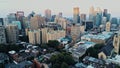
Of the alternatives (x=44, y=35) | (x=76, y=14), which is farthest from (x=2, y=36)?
(x=76, y=14)

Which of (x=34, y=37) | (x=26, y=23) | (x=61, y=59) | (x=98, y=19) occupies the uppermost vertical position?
(x=98, y=19)

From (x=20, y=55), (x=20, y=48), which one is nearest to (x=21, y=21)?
(x=20, y=48)

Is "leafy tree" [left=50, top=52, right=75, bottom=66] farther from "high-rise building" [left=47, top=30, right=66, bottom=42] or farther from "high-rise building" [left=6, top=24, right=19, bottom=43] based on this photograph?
"high-rise building" [left=6, top=24, right=19, bottom=43]

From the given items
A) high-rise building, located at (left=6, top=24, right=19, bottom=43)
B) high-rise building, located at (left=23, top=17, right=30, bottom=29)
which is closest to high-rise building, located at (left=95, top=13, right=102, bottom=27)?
high-rise building, located at (left=23, top=17, right=30, bottom=29)

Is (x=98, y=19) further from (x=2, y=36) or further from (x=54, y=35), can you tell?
(x=2, y=36)

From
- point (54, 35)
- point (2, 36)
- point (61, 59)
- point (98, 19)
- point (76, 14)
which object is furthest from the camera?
point (76, 14)

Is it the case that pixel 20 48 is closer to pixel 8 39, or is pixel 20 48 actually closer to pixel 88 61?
pixel 8 39

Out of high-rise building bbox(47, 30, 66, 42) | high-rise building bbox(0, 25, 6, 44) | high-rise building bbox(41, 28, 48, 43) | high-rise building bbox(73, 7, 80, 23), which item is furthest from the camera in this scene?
high-rise building bbox(73, 7, 80, 23)

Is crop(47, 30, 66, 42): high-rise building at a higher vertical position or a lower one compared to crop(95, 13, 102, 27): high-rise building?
lower

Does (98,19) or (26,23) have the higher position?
(98,19)

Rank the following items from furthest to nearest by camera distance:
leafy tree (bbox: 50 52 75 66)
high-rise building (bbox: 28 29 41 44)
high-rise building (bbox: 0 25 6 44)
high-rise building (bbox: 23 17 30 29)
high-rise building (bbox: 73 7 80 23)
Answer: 1. high-rise building (bbox: 73 7 80 23)
2. high-rise building (bbox: 23 17 30 29)
3. high-rise building (bbox: 28 29 41 44)
4. high-rise building (bbox: 0 25 6 44)
5. leafy tree (bbox: 50 52 75 66)

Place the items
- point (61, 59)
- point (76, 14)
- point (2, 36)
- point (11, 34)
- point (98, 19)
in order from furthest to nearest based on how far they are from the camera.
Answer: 1. point (76, 14)
2. point (98, 19)
3. point (11, 34)
4. point (2, 36)
5. point (61, 59)

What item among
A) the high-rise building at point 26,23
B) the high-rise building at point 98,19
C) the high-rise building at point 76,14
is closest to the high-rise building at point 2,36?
the high-rise building at point 26,23
